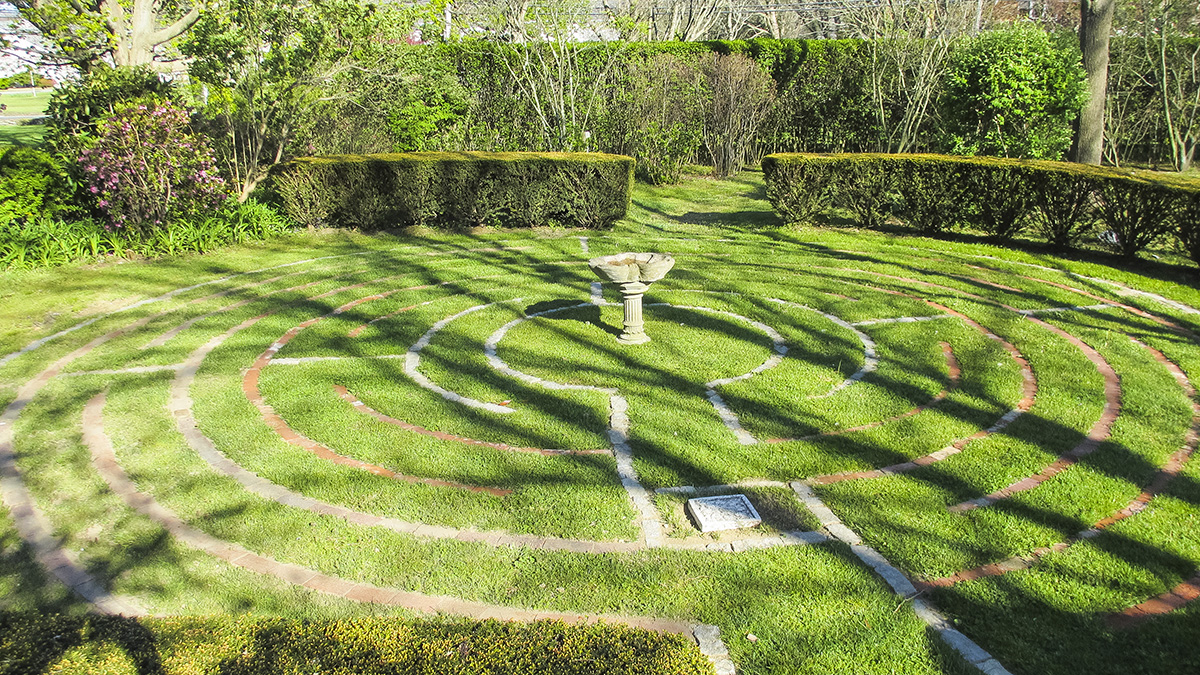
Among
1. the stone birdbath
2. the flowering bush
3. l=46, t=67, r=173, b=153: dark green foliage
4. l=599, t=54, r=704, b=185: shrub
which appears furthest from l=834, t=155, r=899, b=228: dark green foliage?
l=46, t=67, r=173, b=153: dark green foliage

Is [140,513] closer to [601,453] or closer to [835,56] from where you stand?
[601,453]

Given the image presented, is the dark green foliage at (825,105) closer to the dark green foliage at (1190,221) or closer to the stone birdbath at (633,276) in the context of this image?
the dark green foliage at (1190,221)

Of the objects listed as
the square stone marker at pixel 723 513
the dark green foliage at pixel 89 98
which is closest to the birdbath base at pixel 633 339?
the square stone marker at pixel 723 513

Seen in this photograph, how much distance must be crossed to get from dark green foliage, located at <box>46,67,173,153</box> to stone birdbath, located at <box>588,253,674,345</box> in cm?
840

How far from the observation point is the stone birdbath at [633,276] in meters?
7.79

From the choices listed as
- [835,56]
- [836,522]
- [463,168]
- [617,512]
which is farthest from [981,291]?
[835,56]

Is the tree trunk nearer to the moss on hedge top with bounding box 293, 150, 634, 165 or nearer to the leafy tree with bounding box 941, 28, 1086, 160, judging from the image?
the leafy tree with bounding box 941, 28, 1086, 160

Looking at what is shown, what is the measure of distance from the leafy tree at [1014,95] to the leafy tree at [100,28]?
13.2 metres

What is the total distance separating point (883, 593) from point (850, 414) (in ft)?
7.73

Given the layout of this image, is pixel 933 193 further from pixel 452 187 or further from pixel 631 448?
pixel 631 448

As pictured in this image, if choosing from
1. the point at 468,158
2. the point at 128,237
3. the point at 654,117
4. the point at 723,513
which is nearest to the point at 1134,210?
the point at 723,513

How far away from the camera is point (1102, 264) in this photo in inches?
446

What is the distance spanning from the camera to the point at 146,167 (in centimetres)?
1155

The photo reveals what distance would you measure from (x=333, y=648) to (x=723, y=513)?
2329 millimetres
